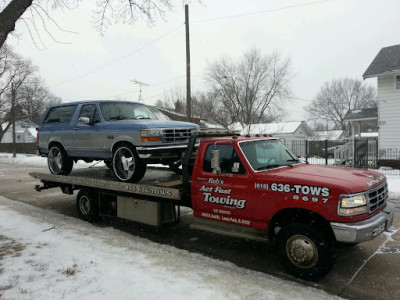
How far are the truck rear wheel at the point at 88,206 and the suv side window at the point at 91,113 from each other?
1.62m

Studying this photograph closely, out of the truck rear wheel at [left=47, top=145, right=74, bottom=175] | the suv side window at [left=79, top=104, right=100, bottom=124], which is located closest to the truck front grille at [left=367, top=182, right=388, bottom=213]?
the suv side window at [left=79, top=104, right=100, bottom=124]

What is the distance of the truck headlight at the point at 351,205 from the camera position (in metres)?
3.99

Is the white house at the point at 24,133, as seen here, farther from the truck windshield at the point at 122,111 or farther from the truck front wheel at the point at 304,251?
the truck front wheel at the point at 304,251

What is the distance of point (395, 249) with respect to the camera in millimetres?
5402

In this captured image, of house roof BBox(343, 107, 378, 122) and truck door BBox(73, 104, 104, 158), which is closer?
truck door BBox(73, 104, 104, 158)

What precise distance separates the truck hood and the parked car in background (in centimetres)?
214

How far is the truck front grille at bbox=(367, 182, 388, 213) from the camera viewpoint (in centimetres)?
426

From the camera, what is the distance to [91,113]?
7496 millimetres

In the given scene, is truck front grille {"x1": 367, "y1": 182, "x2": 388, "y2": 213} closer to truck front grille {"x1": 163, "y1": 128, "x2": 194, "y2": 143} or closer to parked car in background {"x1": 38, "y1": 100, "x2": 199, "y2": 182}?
parked car in background {"x1": 38, "y1": 100, "x2": 199, "y2": 182}

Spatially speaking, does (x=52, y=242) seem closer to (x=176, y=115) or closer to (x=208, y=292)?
(x=208, y=292)

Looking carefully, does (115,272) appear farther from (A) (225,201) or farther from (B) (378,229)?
(B) (378,229)

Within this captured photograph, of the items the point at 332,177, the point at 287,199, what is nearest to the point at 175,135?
the point at 287,199

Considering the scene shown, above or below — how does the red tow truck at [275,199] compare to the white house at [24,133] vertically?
below

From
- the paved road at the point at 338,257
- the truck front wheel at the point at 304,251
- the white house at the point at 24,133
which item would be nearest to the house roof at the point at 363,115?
the paved road at the point at 338,257
